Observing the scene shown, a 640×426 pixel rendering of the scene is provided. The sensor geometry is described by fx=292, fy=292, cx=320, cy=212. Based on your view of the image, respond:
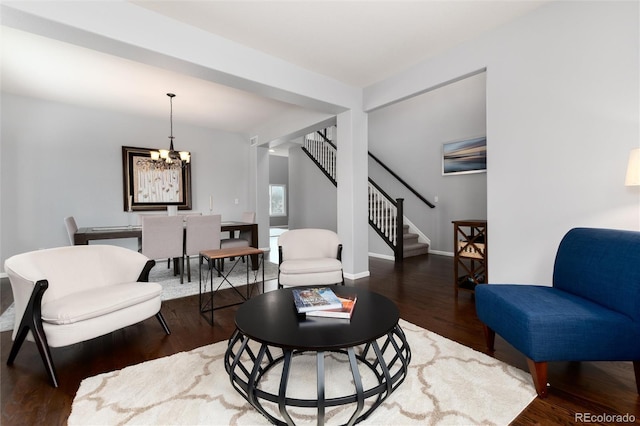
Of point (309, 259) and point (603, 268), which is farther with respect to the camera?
point (309, 259)

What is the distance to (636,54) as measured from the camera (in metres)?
2.04

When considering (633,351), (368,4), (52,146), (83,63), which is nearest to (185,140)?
(52,146)

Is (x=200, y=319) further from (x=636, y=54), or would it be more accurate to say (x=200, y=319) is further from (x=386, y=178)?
(x=386, y=178)

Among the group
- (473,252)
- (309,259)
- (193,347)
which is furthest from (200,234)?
(473,252)

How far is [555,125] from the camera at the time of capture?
7.92ft

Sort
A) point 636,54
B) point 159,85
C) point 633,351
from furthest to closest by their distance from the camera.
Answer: point 159,85
point 636,54
point 633,351

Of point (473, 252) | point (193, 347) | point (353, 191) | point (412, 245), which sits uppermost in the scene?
point (353, 191)

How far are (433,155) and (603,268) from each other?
4.56 meters

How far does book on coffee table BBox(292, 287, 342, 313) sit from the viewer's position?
164cm

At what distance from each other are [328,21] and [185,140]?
4.21m

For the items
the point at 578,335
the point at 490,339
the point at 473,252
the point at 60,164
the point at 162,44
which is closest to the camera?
the point at 578,335

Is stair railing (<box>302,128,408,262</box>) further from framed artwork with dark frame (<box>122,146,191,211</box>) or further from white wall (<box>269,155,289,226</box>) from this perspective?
white wall (<box>269,155,289,226</box>)

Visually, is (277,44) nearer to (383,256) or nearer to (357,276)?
→ (357,276)

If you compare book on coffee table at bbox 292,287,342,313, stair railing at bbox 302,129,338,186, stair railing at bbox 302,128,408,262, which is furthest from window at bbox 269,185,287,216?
book on coffee table at bbox 292,287,342,313
